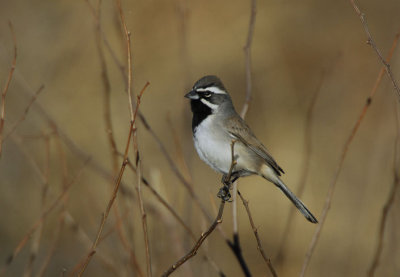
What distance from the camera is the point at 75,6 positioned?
1455 centimetres

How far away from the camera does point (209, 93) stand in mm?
5516

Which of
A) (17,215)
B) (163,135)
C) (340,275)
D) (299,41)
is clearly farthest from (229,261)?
(299,41)

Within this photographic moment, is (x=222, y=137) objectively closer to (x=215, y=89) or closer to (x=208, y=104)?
(x=208, y=104)

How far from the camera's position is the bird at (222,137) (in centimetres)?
532

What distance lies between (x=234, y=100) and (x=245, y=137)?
7.62 m

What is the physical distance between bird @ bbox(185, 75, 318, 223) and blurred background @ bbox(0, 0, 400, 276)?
165 inches

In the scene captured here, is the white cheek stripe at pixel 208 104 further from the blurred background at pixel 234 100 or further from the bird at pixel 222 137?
the blurred background at pixel 234 100

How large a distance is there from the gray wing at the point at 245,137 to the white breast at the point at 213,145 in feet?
0.49

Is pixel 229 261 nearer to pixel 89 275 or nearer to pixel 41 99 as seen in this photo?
pixel 89 275

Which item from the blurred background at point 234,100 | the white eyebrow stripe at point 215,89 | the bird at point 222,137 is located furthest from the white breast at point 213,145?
the blurred background at point 234,100

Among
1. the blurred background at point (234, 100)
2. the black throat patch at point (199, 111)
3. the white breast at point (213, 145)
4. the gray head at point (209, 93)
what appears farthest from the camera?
the blurred background at point (234, 100)

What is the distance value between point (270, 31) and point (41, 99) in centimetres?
601

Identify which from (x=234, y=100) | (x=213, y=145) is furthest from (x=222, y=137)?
(x=234, y=100)

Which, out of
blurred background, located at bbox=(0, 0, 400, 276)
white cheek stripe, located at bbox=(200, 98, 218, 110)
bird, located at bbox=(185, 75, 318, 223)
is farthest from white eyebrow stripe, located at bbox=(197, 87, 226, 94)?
blurred background, located at bbox=(0, 0, 400, 276)
